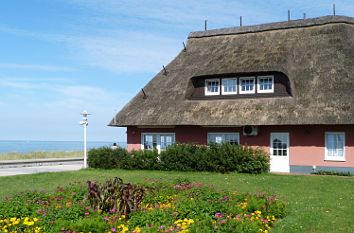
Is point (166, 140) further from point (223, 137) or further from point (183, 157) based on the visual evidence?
point (183, 157)

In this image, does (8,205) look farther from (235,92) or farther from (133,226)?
(235,92)

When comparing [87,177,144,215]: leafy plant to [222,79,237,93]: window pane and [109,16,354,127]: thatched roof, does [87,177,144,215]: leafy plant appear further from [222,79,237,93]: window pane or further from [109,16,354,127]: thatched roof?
[222,79,237,93]: window pane

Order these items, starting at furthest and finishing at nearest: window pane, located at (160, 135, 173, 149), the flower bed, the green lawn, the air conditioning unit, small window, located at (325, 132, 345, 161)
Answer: window pane, located at (160, 135, 173, 149)
the air conditioning unit
small window, located at (325, 132, 345, 161)
the green lawn
the flower bed

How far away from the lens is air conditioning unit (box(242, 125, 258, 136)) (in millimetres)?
26156

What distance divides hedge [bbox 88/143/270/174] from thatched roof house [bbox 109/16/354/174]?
5.42 ft

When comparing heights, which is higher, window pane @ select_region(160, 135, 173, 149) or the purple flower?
window pane @ select_region(160, 135, 173, 149)

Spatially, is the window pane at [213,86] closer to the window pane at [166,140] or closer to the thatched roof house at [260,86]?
the thatched roof house at [260,86]

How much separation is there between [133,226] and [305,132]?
55.5 ft

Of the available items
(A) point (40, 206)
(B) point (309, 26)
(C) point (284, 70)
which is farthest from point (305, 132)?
(A) point (40, 206)

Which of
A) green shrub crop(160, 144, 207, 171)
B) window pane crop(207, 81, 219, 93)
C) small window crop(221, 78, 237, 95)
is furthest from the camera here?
window pane crop(207, 81, 219, 93)

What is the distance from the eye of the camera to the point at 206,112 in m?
27.0

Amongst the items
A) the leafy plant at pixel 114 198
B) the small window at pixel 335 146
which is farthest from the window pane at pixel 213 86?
the leafy plant at pixel 114 198

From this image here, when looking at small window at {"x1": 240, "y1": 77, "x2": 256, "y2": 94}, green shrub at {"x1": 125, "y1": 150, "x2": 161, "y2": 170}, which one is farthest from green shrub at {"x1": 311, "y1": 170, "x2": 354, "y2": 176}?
green shrub at {"x1": 125, "y1": 150, "x2": 161, "y2": 170}

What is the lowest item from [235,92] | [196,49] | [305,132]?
[305,132]
